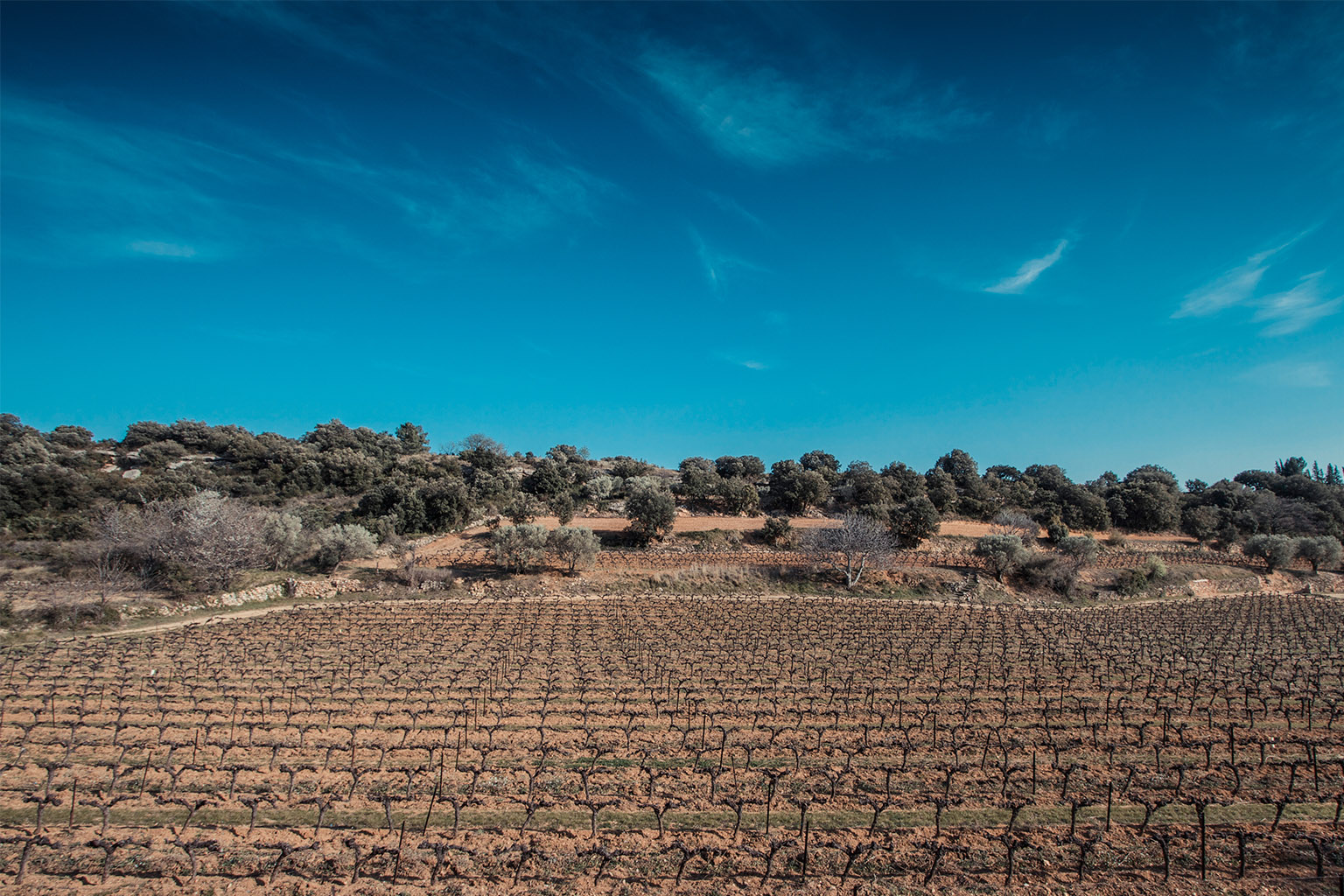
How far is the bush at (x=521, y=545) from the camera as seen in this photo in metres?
38.5

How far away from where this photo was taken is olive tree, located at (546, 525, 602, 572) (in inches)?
1526

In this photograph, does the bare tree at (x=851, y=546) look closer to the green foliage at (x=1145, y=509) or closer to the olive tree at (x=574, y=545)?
the olive tree at (x=574, y=545)

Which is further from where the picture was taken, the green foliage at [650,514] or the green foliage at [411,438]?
the green foliage at [411,438]

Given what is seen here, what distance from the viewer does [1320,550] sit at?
45.2 m

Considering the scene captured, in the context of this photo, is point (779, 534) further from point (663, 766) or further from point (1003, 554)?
point (663, 766)

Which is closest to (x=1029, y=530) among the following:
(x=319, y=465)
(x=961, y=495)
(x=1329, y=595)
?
(x=961, y=495)

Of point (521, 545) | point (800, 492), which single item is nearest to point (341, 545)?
point (521, 545)

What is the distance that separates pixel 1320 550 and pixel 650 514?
4980 centimetres

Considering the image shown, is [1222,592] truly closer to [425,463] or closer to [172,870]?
[172,870]

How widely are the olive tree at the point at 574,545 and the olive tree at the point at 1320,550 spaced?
52397 mm

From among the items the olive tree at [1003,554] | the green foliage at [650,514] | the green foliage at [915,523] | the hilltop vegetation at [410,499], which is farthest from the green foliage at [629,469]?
the olive tree at [1003,554]

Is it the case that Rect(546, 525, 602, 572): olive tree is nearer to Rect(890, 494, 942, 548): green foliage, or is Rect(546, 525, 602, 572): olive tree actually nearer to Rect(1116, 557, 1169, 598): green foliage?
Rect(890, 494, 942, 548): green foliage

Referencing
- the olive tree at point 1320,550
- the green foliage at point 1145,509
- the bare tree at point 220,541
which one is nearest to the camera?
the bare tree at point 220,541

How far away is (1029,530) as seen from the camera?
54.3 metres
